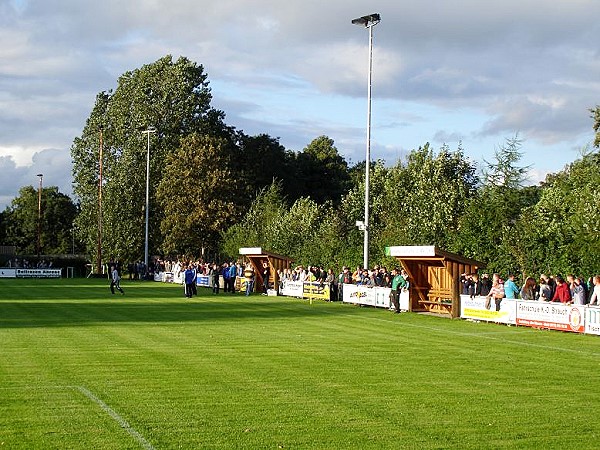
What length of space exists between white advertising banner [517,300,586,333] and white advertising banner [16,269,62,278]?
5746 centimetres

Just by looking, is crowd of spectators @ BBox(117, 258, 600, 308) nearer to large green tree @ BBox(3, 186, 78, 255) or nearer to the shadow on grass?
the shadow on grass

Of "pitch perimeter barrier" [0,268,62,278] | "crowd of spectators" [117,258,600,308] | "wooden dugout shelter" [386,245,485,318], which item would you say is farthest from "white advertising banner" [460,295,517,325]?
"pitch perimeter barrier" [0,268,62,278]

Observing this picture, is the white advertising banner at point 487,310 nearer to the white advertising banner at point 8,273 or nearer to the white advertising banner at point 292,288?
the white advertising banner at point 292,288

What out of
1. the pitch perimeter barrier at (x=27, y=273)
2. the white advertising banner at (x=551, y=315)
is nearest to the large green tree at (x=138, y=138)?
the pitch perimeter barrier at (x=27, y=273)

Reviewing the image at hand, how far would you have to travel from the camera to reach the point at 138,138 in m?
81.8

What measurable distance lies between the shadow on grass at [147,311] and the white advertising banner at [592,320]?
10.6 m

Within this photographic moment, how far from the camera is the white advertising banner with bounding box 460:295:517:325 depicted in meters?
29.1

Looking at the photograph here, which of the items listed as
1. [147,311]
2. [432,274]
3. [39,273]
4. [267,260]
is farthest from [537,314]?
[39,273]

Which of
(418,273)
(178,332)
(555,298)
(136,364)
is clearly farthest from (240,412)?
(418,273)

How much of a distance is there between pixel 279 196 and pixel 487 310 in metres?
42.8

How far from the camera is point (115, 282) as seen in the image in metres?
47.5

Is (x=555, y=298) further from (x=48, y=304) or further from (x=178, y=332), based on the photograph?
(x=48, y=304)

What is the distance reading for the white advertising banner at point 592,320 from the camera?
25.5 meters

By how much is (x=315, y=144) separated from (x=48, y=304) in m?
70.3
